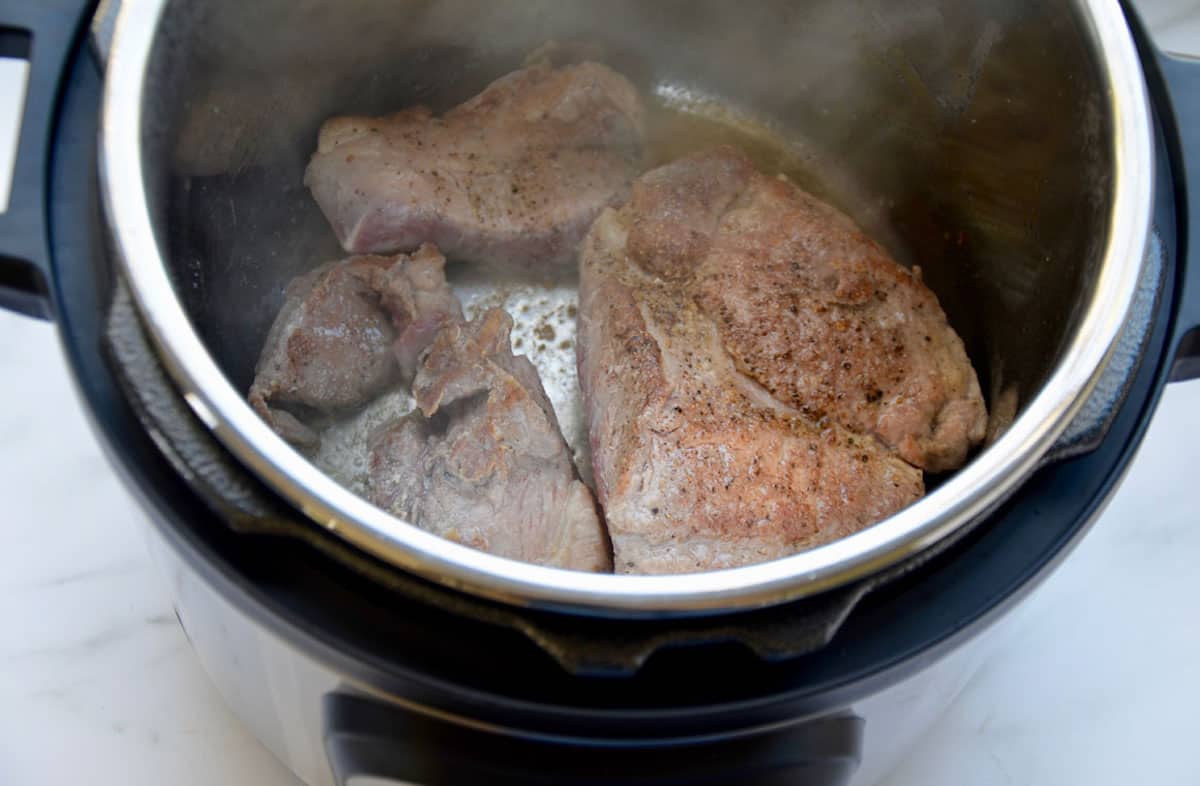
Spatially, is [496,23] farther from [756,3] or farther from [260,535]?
[260,535]

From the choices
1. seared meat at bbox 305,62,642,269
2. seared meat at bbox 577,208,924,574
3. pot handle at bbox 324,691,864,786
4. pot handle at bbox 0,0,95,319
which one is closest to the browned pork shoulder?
seared meat at bbox 577,208,924,574

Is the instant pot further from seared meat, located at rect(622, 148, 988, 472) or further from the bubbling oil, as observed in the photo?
the bubbling oil

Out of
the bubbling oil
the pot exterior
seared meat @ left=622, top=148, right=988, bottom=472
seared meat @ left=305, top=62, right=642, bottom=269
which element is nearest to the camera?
the pot exterior

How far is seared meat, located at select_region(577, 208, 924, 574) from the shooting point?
4.29ft

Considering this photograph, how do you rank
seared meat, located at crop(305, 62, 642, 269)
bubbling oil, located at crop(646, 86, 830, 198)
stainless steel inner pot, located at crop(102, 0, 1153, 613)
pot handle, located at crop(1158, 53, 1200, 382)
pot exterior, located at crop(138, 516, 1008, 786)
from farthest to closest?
bubbling oil, located at crop(646, 86, 830, 198)
seared meat, located at crop(305, 62, 642, 269)
pot handle, located at crop(1158, 53, 1200, 382)
pot exterior, located at crop(138, 516, 1008, 786)
stainless steel inner pot, located at crop(102, 0, 1153, 613)

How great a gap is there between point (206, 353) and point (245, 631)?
0.31 meters

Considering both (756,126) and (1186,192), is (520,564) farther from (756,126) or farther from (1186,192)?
(756,126)

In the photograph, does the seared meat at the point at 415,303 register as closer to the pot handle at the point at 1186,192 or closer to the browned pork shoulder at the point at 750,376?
the browned pork shoulder at the point at 750,376

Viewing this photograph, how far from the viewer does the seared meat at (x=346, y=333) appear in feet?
5.03

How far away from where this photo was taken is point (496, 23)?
1.84 m

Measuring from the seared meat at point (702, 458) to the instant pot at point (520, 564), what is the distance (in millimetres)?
242

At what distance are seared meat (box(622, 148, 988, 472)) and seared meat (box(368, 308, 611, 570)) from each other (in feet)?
0.90

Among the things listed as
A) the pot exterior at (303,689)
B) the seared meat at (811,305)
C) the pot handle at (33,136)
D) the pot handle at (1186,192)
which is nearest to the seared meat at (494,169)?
the seared meat at (811,305)

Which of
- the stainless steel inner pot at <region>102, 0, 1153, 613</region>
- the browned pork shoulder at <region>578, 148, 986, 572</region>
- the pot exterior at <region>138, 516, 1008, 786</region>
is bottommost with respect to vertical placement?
the pot exterior at <region>138, 516, 1008, 786</region>
